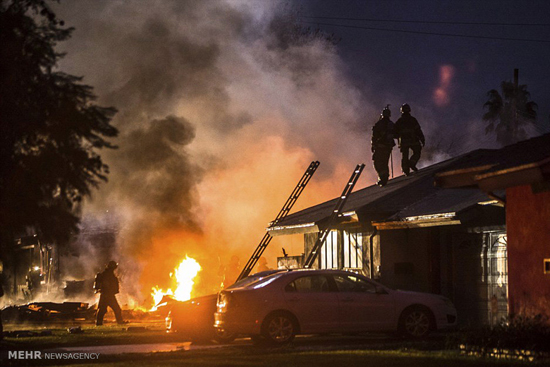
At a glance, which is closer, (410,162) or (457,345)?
(457,345)

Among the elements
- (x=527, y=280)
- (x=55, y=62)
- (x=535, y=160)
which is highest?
(x=55, y=62)

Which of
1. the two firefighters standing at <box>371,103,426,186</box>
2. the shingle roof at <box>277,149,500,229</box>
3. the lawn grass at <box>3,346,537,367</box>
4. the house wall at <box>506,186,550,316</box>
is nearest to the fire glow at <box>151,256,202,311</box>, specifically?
the shingle roof at <box>277,149,500,229</box>

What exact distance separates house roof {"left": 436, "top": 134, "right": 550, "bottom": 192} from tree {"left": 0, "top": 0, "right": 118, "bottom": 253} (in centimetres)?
625

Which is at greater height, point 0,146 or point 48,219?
point 0,146

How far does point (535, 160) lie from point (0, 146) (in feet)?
26.3

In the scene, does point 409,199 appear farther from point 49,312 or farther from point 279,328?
point 49,312

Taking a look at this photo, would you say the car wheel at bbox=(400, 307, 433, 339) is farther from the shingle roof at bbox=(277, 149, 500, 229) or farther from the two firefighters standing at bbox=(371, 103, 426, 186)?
the two firefighters standing at bbox=(371, 103, 426, 186)

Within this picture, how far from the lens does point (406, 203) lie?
21531mm

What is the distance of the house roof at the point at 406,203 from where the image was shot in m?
19.0

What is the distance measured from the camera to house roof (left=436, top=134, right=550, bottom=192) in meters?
13.2

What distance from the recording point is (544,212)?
1388cm

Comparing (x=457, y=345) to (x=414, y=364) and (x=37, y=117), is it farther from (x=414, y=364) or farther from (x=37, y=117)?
(x=37, y=117)

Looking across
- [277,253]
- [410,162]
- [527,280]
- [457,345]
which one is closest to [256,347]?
[457,345]

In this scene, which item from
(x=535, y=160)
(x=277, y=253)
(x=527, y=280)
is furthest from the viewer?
(x=277, y=253)
